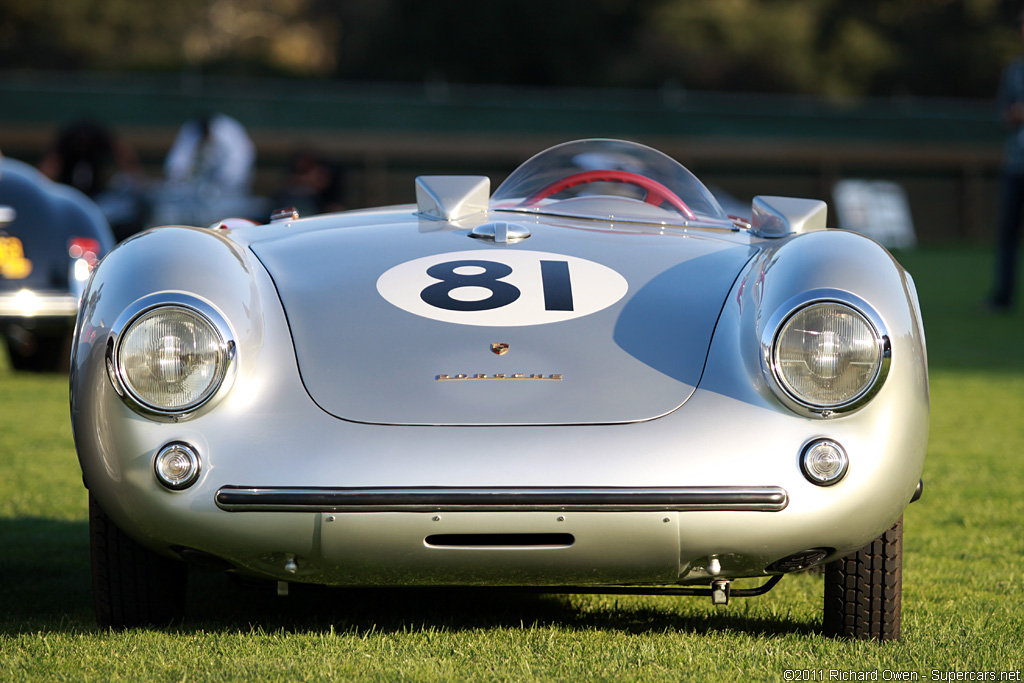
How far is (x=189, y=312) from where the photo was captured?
2.32 meters

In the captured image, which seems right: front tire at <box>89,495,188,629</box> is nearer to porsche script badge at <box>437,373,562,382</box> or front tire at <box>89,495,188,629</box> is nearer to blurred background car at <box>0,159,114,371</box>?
porsche script badge at <box>437,373,562,382</box>

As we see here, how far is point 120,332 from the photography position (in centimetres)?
229

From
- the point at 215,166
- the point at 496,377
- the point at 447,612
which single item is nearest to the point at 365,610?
the point at 447,612

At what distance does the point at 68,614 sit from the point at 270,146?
52.1 feet

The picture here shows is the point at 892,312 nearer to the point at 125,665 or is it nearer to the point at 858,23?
the point at 125,665

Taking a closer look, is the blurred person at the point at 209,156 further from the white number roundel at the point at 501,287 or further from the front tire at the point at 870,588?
the front tire at the point at 870,588

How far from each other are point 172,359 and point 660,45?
101 ft

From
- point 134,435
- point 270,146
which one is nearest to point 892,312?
point 134,435

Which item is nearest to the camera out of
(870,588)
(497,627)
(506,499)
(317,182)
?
(506,499)

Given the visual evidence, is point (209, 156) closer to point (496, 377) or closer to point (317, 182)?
point (317, 182)

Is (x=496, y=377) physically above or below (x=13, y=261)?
above

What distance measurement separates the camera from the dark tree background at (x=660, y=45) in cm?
3052

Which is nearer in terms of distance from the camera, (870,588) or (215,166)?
(870,588)

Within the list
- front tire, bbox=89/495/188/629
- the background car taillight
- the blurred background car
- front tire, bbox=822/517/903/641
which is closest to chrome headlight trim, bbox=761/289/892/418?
front tire, bbox=822/517/903/641
